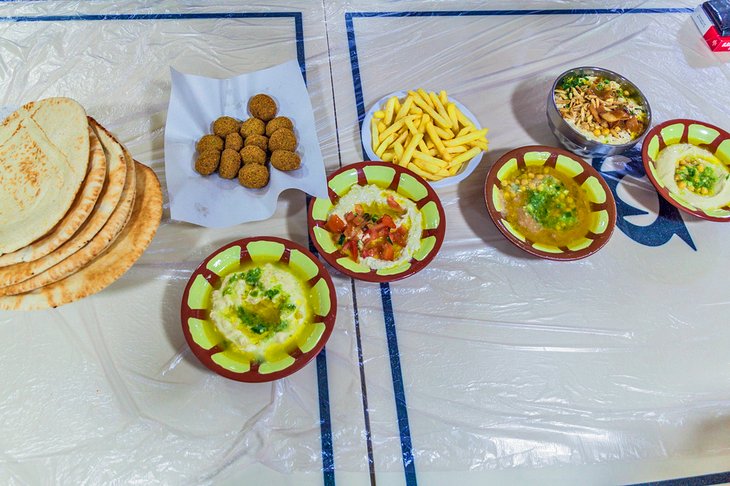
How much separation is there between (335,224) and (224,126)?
0.67m

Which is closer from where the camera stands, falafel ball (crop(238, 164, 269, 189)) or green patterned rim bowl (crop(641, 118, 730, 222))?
falafel ball (crop(238, 164, 269, 189))

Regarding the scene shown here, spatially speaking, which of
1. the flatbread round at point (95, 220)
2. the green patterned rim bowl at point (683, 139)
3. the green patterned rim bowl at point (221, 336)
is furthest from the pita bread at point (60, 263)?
the green patterned rim bowl at point (683, 139)

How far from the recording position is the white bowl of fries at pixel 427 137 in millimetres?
2131

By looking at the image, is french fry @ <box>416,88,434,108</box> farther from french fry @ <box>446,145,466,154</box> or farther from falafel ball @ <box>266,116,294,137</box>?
falafel ball @ <box>266,116,294,137</box>

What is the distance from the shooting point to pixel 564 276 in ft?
6.77

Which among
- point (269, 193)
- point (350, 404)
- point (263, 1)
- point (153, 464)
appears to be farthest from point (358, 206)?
point (263, 1)

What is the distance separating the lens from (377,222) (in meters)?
1.94

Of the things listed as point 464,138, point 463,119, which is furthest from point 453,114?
point 464,138

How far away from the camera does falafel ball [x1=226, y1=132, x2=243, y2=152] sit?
209 cm

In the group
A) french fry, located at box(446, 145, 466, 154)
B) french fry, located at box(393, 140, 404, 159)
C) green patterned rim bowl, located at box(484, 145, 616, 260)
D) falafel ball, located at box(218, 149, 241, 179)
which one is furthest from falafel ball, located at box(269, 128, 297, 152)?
green patterned rim bowl, located at box(484, 145, 616, 260)

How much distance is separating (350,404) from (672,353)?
1237 mm

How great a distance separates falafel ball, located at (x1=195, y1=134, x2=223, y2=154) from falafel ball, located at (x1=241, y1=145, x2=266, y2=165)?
0.11 meters

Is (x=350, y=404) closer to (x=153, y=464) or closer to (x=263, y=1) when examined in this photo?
(x=153, y=464)

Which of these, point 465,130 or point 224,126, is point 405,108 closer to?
point 465,130
